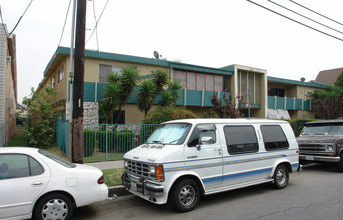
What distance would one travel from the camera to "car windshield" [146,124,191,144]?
5.57 m

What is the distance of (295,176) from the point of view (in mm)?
8641

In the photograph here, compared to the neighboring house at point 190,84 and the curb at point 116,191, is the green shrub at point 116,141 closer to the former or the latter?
the neighboring house at point 190,84

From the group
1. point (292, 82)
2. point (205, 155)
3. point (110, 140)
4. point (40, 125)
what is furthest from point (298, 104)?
point (205, 155)

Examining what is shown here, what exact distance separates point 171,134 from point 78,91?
2714 mm

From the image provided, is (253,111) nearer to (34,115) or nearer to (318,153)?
(318,153)

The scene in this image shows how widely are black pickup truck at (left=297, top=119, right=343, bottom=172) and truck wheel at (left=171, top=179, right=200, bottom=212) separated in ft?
20.2

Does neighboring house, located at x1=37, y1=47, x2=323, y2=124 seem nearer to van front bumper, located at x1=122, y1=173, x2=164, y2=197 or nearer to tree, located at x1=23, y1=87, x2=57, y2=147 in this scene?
tree, located at x1=23, y1=87, x2=57, y2=147

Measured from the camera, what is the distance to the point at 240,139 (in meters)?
6.29

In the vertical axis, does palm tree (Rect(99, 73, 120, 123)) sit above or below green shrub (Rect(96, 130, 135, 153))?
above

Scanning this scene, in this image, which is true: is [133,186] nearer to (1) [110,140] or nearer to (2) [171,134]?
(2) [171,134]

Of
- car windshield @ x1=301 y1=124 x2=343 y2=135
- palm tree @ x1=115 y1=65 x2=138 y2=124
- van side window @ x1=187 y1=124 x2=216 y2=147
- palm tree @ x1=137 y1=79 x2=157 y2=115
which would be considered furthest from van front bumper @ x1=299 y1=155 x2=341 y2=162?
palm tree @ x1=115 y1=65 x2=138 y2=124

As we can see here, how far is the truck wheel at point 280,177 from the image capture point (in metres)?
6.83

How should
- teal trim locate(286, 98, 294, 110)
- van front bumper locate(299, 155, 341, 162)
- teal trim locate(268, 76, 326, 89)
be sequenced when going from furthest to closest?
1. teal trim locate(286, 98, 294, 110)
2. teal trim locate(268, 76, 326, 89)
3. van front bumper locate(299, 155, 341, 162)

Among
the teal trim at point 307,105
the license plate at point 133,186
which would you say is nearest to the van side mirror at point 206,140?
the license plate at point 133,186
